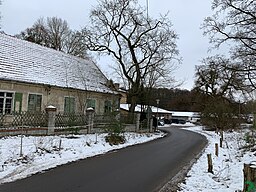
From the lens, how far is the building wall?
21.2 meters

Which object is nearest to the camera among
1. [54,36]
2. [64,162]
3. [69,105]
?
[64,162]

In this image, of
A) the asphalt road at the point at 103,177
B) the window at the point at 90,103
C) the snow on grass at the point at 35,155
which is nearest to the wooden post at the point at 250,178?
the asphalt road at the point at 103,177

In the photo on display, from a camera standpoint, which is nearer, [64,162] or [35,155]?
[64,162]

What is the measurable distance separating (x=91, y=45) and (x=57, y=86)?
10.6 m

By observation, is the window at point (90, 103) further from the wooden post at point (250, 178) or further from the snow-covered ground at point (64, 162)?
the wooden post at point (250, 178)

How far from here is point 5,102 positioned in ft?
67.8

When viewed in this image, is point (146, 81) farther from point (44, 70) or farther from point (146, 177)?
point (146, 177)

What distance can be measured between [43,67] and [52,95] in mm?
2869

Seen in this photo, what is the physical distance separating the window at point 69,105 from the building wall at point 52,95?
1.12ft

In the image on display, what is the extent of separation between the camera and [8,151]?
1174cm

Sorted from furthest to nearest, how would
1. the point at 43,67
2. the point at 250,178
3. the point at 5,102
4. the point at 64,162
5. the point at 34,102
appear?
the point at 43,67
the point at 34,102
the point at 5,102
the point at 64,162
the point at 250,178

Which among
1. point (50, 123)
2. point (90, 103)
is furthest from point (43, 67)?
point (50, 123)

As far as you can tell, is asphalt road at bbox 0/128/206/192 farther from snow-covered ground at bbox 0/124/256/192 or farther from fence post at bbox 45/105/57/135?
fence post at bbox 45/105/57/135

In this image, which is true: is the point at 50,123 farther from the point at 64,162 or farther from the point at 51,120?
the point at 64,162
